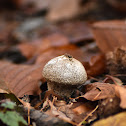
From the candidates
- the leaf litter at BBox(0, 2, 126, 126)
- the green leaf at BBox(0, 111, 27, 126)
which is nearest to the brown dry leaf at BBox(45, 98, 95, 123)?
the leaf litter at BBox(0, 2, 126, 126)

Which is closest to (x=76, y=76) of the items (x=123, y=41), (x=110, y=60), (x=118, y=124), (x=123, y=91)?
(x=123, y=91)

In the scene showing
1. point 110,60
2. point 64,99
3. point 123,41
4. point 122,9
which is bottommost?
point 64,99

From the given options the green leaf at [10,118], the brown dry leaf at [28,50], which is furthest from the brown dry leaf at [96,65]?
the brown dry leaf at [28,50]

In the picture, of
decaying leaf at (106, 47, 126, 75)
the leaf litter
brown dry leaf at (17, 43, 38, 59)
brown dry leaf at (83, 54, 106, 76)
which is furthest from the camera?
brown dry leaf at (17, 43, 38, 59)

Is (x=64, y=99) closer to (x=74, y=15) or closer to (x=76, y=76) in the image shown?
(x=76, y=76)

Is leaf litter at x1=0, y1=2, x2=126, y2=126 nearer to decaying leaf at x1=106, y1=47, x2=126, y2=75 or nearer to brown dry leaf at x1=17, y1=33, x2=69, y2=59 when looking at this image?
decaying leaf at x1=106, y1=47, x2=126, y2=75

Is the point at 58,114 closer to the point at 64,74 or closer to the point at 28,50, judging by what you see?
the point at 64,74
